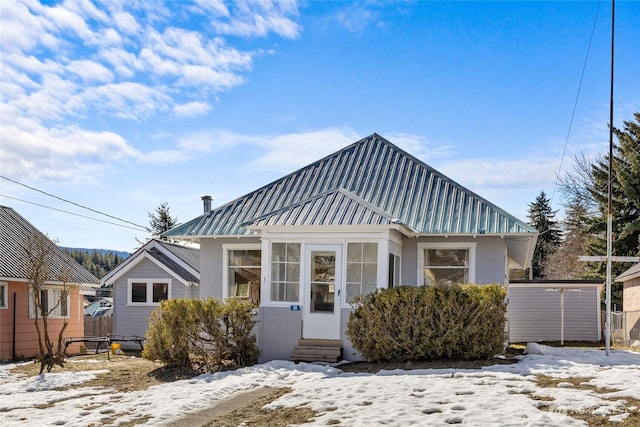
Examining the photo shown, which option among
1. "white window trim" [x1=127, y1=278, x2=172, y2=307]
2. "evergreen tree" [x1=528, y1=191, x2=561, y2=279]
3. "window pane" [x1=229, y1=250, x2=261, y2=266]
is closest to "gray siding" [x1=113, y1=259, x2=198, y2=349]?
"white window trim" [x1=127, y1=278, x2=172, y2=307]

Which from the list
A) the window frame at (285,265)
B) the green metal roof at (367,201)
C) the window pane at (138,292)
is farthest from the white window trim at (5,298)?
the window frame at (285,265)

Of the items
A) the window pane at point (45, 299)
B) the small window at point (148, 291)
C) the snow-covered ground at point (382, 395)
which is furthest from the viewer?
the small window at point (148, 291)

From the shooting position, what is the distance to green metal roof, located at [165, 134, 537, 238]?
13.8 metres

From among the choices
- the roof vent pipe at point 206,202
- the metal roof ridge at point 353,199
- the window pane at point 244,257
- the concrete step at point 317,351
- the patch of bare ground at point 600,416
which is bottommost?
the concrete step at point 317,351

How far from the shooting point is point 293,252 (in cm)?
1375

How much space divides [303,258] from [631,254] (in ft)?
71.7

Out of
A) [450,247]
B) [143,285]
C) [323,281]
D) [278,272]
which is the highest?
[450,247]

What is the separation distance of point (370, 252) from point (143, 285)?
12.7m

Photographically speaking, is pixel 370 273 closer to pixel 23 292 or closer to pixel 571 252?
pixel 23 292

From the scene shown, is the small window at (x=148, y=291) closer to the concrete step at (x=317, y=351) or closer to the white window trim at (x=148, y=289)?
the white window trim at (x=148, y=289)

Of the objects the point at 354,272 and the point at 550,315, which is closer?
the point at 354,272

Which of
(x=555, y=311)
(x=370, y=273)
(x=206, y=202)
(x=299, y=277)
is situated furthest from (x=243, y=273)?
(x=555, y=311)

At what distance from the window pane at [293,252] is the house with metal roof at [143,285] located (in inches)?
396

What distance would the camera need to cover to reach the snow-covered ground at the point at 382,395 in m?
7.56
